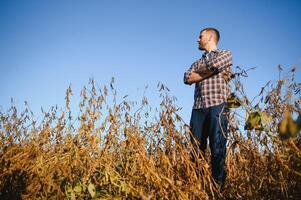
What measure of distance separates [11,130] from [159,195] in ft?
5.68

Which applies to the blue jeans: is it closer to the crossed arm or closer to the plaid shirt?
the plaid shirt

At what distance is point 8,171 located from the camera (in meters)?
1.74

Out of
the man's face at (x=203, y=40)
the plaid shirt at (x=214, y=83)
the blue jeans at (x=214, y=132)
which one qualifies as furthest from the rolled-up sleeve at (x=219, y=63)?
the man's face at (x=203, y=40)

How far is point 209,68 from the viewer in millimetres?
2377

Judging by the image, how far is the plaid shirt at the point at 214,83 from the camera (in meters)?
2.35

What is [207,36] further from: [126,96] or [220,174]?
[220,174]

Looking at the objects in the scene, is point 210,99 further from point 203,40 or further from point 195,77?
point 203,40

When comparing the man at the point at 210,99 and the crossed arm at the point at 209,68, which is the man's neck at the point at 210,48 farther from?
the crossed arm at the point at 209,68

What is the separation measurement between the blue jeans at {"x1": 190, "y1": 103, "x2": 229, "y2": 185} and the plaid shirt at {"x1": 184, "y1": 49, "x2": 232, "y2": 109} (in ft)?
0.22

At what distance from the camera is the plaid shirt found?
2.35 meters

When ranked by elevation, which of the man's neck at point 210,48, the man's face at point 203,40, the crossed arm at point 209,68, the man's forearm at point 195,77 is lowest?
the man's forearm at point 195,77

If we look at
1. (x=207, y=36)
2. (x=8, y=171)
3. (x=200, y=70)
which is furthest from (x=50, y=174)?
(x=207, y=36)

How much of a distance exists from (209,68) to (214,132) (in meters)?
0.57

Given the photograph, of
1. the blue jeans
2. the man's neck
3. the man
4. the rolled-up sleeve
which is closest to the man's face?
the man's neck
